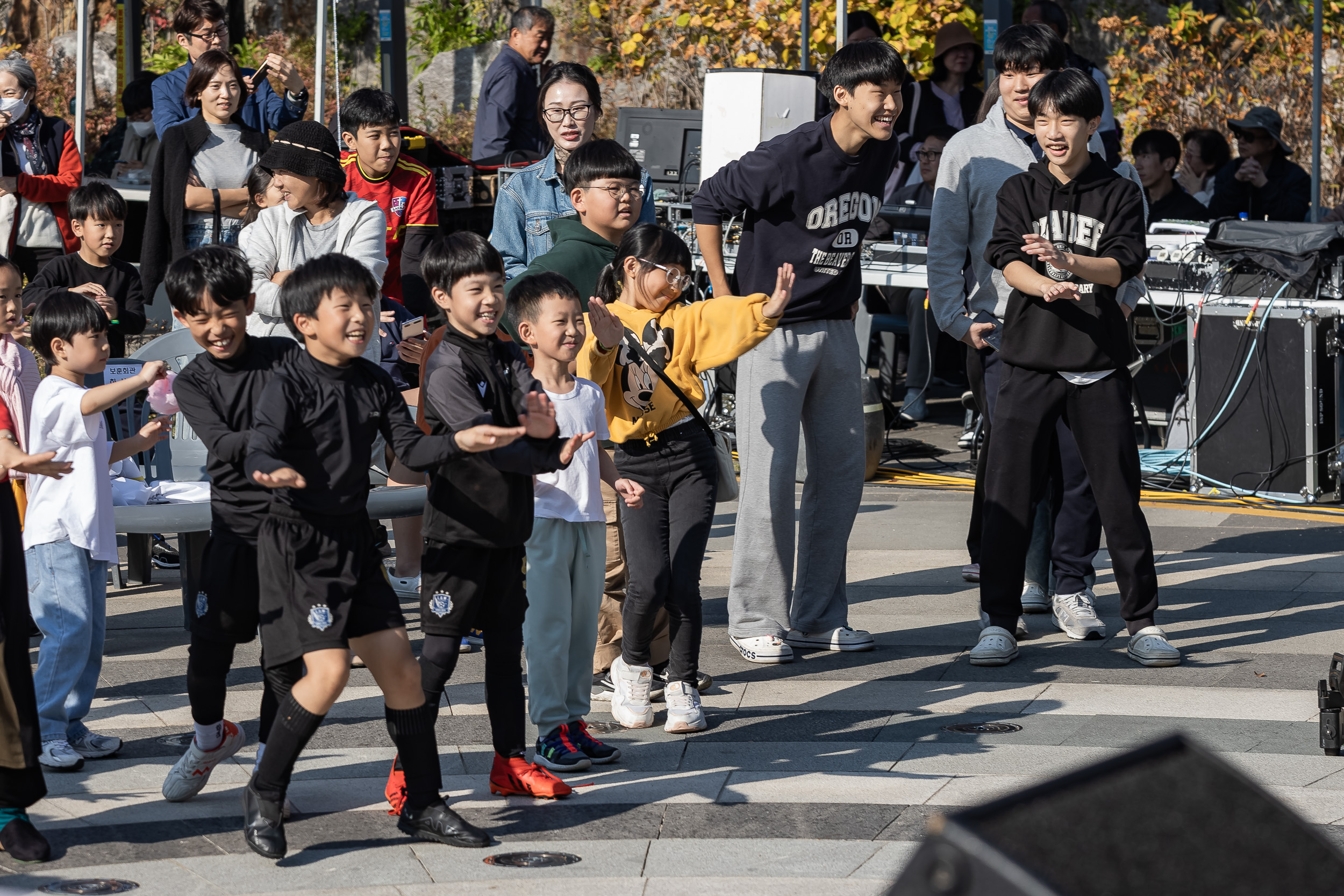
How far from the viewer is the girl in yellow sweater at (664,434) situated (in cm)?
477

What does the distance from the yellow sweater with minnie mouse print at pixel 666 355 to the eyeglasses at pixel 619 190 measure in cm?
43

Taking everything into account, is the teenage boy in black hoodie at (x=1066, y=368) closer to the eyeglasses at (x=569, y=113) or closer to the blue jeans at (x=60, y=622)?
the eyeglasses at (x=569, y=113)

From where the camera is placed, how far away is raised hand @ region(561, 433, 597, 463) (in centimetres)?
393

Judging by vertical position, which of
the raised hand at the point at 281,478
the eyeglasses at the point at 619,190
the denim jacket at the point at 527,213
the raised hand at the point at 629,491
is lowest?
the raised hand at the point at 629,491

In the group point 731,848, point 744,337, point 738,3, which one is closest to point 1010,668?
point 744,337

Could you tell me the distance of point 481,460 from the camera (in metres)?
4.02

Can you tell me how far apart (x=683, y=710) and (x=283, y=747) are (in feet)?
4.69

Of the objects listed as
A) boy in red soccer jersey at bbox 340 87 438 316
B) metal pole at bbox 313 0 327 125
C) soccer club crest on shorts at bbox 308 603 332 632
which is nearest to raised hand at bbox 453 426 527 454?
soccer club crest on shorts at bbox 308 603 332 632

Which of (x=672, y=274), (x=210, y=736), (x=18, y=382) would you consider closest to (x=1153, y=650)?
(x=672, y=274)

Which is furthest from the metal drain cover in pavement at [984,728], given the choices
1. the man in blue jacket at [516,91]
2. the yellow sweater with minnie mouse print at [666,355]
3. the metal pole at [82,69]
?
the metal pole at [82,69]

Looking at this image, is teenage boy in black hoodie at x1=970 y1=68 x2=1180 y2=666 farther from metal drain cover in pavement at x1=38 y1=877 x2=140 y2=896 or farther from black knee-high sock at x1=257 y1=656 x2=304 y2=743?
metal drain cover in pavement at x1=38 y1=877 x2=140 y2=896

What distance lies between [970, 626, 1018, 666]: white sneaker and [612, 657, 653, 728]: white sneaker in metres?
1.31

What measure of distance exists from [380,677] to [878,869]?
49.2 inches

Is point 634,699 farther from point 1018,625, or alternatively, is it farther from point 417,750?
point 1018,625
